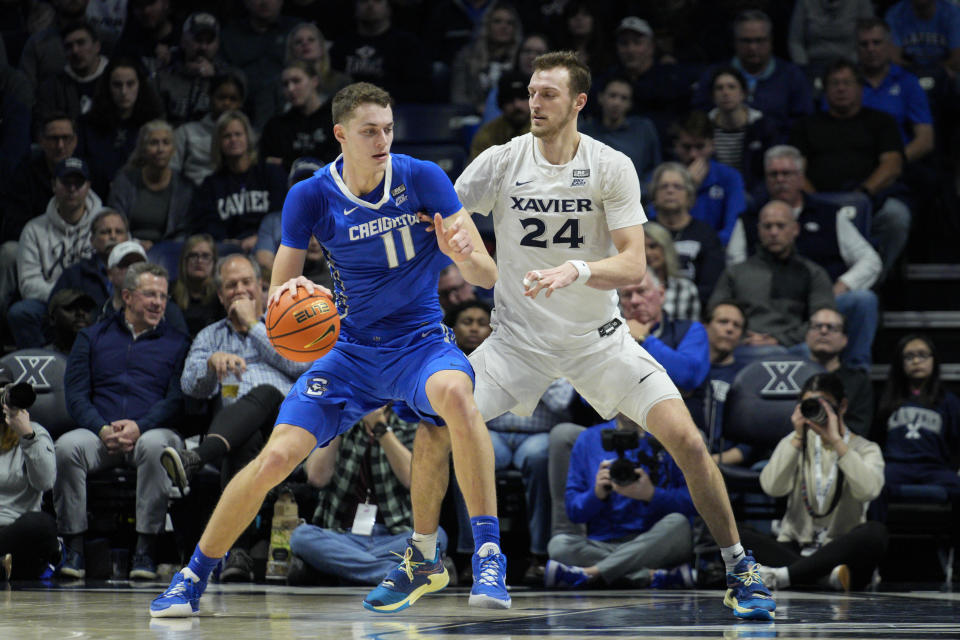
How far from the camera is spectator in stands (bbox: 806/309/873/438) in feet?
25.5

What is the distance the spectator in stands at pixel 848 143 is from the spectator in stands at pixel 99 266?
509cm

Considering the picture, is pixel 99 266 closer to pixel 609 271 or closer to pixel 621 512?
pixel 621 512

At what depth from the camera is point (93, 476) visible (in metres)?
7.59

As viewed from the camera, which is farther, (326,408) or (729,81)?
(729,81)

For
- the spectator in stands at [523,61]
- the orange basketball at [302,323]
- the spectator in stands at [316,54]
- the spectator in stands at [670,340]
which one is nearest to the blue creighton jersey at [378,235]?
the orange basketball at [302,323]

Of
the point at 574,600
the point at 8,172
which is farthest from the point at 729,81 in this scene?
the point at 8,172

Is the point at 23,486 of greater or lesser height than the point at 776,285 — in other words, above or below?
below

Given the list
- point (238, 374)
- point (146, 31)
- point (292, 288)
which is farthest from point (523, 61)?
point (292, 288)

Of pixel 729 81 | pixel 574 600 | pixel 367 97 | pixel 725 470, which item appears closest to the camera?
pixel 367 97

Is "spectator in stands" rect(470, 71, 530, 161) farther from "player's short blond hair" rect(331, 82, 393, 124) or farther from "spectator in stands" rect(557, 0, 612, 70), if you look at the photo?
"player's short blond hair" rect(331, 82, 393, 124)

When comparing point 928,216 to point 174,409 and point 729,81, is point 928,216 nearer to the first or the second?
point 729,81

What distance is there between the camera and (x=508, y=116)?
933 cm

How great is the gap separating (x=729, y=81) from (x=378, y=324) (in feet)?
18.4

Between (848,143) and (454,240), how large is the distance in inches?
233
